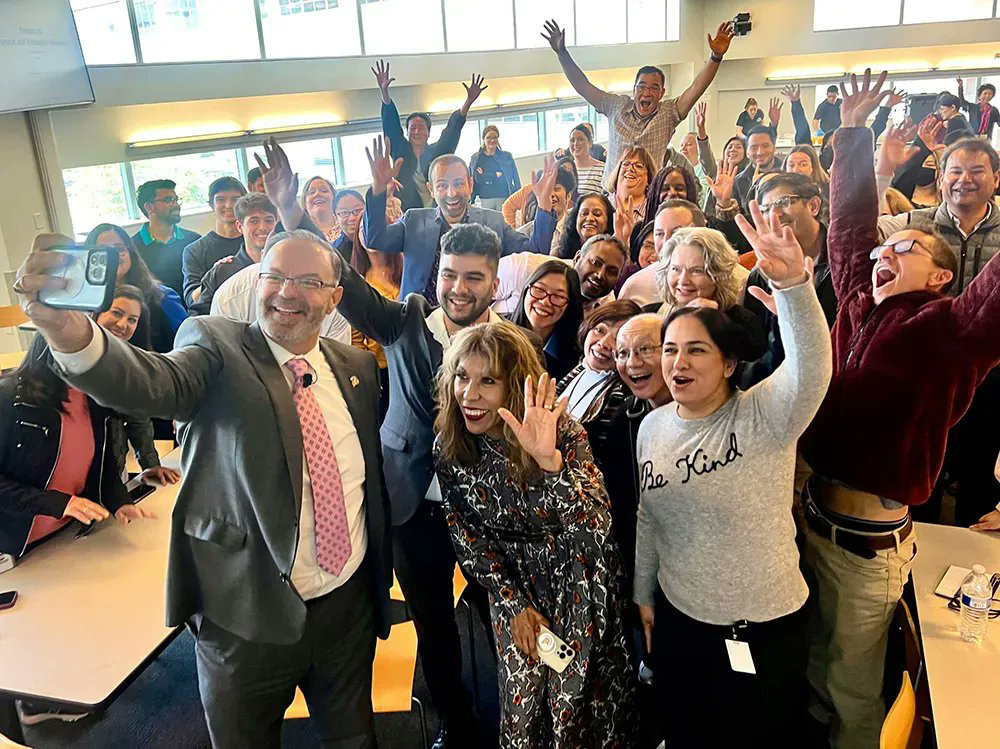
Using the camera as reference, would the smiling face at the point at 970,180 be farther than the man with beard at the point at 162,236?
No

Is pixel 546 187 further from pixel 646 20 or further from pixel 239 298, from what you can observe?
pixel 646 20

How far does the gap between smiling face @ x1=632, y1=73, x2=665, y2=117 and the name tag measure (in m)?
4.16

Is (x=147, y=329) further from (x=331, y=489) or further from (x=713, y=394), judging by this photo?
(x=713, y=394)

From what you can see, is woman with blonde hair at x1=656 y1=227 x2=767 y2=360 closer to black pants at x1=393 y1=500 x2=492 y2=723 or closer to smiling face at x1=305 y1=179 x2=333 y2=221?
black pants at x1=393 y1=500 x2=492 y2=723

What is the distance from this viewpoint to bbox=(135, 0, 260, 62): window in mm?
7172

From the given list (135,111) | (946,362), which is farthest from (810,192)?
(135,111)

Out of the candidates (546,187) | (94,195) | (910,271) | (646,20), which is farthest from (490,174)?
(646,20)

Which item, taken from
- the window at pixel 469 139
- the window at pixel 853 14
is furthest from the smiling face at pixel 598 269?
the window at pixel 853 14

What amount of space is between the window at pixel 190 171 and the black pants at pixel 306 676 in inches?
267

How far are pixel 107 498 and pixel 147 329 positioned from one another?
0.90 metres

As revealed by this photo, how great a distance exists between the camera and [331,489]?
191 centimetres

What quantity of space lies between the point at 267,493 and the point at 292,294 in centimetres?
49

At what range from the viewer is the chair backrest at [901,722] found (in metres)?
1.70

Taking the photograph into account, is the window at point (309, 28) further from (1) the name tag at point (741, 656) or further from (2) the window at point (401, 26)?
(1) the name tag at point (741, 656)
